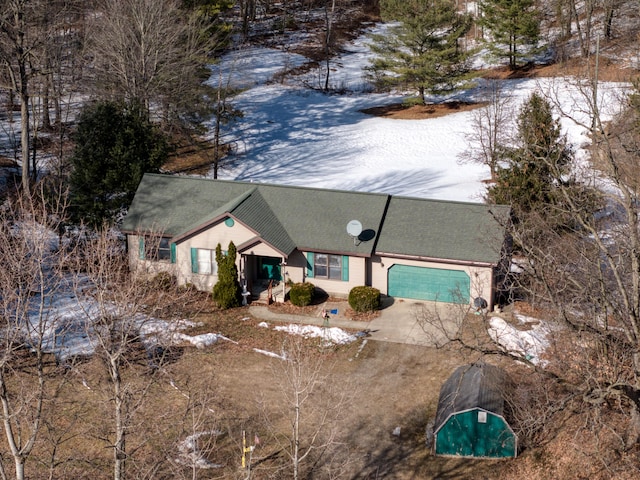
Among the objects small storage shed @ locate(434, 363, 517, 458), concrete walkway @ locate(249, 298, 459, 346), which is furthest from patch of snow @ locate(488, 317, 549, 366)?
small storage shed @ locate(434, 363, 517, 458)

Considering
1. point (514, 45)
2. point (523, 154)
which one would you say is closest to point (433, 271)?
point (523, 154)

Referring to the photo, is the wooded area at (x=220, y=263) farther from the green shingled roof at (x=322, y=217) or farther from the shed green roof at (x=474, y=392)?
the green shingled roof at (x=322, y=217)

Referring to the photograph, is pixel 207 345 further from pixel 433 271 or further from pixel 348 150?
pixel 348 150

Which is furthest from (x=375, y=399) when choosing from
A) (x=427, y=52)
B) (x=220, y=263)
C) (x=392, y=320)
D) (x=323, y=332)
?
(x=427, y=52)

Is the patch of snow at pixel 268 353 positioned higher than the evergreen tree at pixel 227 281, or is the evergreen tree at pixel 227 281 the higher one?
the evergreen tree at pixel 227 281

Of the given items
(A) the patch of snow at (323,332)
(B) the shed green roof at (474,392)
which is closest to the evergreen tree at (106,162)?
(A) the patch of snow at (323,332)

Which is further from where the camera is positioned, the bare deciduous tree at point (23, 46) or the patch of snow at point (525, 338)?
the bare deciduous tree at point (23, 46)

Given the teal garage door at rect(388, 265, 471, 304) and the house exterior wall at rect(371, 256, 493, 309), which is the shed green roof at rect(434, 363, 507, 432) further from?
the teal garage door at rect(388, 265, 471, 304)
